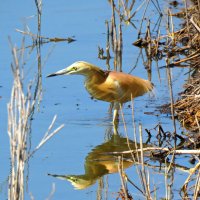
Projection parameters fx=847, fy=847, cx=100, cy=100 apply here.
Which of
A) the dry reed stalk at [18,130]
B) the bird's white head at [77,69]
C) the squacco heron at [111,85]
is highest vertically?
the bird's white head at [77,69]

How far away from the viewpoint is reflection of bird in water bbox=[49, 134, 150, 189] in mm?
6280

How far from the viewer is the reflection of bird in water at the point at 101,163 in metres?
6.28

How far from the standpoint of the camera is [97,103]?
8594mm

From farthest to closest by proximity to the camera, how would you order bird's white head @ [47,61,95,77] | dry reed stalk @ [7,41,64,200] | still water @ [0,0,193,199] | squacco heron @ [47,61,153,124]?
squacco heron @ [47,61,153,124] < bird's white head @ [47,61,95,77] < still water @ [0,0,193,199] < dry reed stalk @ [7,41,64,200]

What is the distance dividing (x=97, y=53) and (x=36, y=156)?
3.65 meters

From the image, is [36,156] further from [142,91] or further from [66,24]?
[66,24]

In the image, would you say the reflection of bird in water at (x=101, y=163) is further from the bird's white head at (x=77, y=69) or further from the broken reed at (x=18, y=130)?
the broken reed at (x=18, y=130)

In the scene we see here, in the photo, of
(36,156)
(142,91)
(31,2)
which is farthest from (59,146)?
(31,2)

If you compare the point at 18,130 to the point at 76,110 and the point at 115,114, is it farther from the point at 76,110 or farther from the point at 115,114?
the point at 76,110

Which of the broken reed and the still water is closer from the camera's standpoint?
the broken reed

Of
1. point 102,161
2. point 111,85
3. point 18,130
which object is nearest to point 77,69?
point 111,85

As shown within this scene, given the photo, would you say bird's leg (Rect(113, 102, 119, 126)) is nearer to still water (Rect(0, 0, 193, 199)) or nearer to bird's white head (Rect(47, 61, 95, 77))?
still water (Rect(0, 0, 193, 199))

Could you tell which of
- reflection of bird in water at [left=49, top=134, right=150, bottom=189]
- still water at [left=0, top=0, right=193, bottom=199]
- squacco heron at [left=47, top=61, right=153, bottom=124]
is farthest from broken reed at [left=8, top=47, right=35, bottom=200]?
squacco heron at [left=47, top=61, right=153, bottom=124]

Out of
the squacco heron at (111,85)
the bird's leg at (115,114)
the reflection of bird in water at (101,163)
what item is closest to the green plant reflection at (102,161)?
the reflection of bird in water at (101,163)
